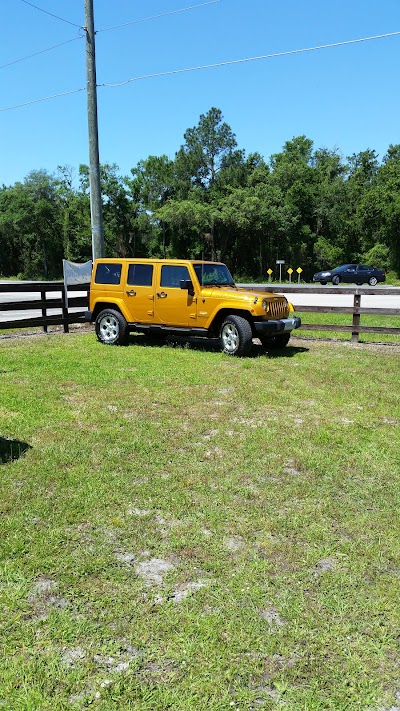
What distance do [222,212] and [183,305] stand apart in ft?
131

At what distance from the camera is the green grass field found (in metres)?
2.28

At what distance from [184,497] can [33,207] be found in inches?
2365

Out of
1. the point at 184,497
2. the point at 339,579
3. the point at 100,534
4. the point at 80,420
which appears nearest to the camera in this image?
the point at 339,579

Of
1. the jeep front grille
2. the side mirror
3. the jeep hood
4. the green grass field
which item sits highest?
the side mirror

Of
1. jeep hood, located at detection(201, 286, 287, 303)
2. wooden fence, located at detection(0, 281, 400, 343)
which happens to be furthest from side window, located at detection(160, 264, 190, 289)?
wooden fence, located at detection(0, 281, 400, 343)

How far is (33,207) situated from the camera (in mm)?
58531

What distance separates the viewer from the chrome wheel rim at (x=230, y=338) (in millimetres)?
9930

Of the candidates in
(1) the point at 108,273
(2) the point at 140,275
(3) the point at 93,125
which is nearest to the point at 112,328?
(1) the point at 108,273

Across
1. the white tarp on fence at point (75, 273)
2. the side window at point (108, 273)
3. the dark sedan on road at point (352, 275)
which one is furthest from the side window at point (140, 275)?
the dark sedan on road at point (352, 275)

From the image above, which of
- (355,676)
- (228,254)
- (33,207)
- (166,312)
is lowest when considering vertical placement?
(355,676)

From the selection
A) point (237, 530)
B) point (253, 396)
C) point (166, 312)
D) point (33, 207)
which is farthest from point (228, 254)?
point (237, 530)

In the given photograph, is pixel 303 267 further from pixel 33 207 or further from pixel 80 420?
pixel 80 420

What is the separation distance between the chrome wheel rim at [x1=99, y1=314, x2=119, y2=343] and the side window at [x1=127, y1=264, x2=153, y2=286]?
2.93 feet

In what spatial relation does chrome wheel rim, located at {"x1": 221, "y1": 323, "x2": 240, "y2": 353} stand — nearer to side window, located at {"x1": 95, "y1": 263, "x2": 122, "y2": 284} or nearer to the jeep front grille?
the jeep front grille
